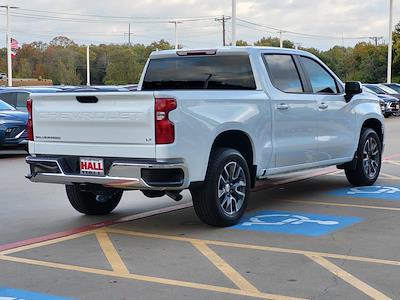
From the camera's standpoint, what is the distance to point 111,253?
20.7ft

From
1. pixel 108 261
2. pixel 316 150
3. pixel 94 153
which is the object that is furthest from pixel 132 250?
pixel 316 150

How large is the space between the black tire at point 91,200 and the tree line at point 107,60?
63340 millimetres

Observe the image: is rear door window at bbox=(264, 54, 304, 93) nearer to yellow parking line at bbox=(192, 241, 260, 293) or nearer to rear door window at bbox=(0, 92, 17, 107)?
yellow parking line at bbox=(192, 241, 260, 293)

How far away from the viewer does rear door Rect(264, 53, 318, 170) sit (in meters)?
8.06

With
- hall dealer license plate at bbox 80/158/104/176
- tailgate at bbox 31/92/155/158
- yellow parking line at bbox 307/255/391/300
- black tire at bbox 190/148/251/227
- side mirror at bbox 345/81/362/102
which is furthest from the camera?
side mirror at bbox 345/81/362/102

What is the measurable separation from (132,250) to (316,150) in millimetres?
3404

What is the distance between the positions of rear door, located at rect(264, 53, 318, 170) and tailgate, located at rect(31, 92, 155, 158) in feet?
6.66

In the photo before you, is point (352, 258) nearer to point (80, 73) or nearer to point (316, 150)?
point (316, 150)

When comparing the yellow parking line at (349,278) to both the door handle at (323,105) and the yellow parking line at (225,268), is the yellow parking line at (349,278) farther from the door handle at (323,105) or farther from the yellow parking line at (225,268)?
the door handle at (323,105)

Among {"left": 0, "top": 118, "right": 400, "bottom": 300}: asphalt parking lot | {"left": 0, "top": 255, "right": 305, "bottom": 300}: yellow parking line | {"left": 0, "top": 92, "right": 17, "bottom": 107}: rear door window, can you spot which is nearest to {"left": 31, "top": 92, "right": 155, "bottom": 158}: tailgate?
{"left": 0, "top": 118, "right": 400, "bottom": 300}: asphalt parking lot

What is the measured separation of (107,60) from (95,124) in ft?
309

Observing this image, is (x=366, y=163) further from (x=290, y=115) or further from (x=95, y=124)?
(x=95, y=124)

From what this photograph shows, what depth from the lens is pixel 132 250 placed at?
21.0 feet

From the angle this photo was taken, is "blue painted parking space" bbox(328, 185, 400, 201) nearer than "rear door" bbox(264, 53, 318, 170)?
No
